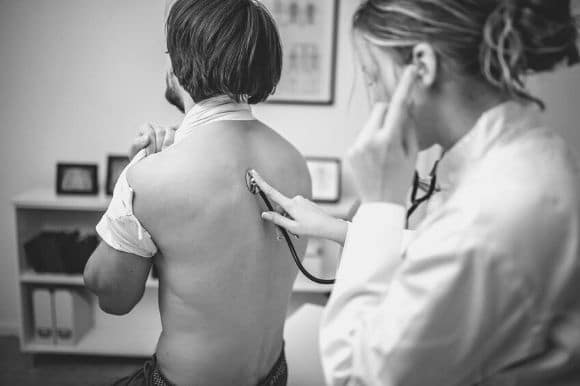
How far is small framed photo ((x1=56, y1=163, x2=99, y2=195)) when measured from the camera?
2551 mm

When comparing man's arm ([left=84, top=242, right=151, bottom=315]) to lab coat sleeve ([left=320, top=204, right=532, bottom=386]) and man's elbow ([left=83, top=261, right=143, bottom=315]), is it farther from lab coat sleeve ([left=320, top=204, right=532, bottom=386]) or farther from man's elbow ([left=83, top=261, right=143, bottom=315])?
lab coat sleeve ([left=320, top=204, right=532, bottom=386])

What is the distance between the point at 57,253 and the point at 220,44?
190 cm

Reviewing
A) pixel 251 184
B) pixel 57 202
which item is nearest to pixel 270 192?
pixel 251 184

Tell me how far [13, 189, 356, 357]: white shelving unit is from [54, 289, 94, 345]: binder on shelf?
4cm

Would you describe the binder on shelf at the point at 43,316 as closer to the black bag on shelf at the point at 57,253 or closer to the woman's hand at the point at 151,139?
the black bag on shelf at the point at 57,253

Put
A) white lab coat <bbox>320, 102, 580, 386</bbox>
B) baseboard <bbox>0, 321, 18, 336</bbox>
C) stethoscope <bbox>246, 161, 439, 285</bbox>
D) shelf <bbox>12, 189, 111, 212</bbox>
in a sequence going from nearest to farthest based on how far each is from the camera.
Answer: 1. white lab coat <bbox>320, 102, 580, 386</bbox>
2. stethoscope <bbox>246, 161, 439, 285</bbox>
3. shelf <bbox>12, 189, 111, 212</bbox>
4. baseboard <bbox>0, 321, 18, 336</bbox>

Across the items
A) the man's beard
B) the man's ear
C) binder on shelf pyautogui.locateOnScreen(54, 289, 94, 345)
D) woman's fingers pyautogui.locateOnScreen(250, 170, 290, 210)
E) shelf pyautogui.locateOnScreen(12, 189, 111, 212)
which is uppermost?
the man's ear

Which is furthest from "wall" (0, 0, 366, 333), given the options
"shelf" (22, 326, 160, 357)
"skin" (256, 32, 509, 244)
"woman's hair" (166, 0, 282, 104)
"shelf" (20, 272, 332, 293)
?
"skin" (256, 32, 509, 244)

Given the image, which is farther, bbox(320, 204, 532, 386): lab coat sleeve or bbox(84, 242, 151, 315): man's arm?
bbox(84, 242, 151, 315): man's arm

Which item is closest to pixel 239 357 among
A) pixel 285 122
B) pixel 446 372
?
pixel 446 372

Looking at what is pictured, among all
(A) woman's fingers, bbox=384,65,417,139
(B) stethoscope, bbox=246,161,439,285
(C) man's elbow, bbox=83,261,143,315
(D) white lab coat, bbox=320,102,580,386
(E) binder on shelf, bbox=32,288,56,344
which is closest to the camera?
(D) white lab coat, bbox=320,102,580,386

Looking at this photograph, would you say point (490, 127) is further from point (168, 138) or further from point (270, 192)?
point (168, 138)

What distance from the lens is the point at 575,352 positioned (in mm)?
625

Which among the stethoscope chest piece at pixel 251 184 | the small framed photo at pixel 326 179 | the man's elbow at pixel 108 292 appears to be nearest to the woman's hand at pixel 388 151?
the stethoscope chest piece at pixel 251 184
